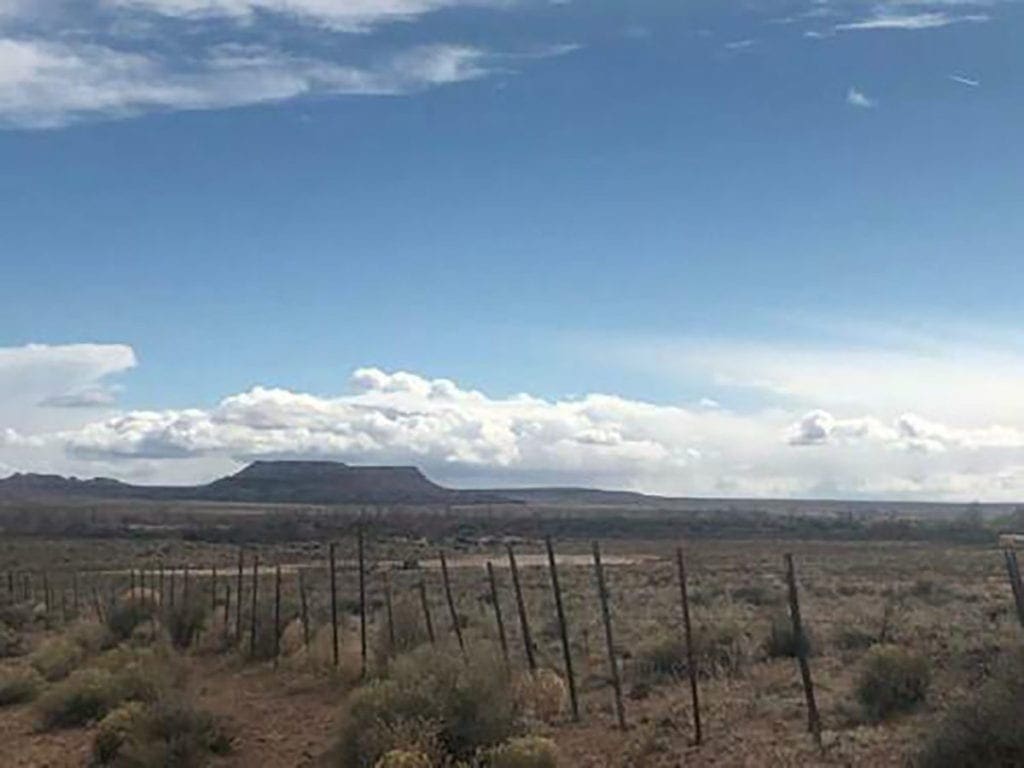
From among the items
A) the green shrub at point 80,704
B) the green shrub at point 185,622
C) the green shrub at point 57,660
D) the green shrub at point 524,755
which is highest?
the green shrub at point 185,622

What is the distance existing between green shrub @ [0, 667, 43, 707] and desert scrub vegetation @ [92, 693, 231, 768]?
23.0 ft

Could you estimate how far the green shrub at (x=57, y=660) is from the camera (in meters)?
27.9

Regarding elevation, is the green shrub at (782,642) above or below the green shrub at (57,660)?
below

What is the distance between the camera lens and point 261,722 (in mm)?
21297

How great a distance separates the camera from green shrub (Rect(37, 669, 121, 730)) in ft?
72.8

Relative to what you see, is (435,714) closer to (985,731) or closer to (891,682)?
(891,682)

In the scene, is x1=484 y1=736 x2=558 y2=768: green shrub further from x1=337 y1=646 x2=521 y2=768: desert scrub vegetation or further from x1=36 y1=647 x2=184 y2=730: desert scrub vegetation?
x1=36 y1=647 x2=184 y2=730: desert scrub vegetation

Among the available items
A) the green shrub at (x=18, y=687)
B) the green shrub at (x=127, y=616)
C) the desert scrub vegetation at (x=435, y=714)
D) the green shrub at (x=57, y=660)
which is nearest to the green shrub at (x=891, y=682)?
the desert scrub vegetation at (x=435, y=714)

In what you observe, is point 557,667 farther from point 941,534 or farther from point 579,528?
point 579,528

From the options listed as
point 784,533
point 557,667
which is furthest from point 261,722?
point 784,533

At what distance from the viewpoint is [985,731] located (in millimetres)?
12023

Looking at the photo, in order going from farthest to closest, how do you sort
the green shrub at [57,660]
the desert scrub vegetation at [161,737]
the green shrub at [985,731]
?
1. the green shrub at [57,660]
2. the desert scrub vegetation at [161,737]
3. the green shrub at [985,731]

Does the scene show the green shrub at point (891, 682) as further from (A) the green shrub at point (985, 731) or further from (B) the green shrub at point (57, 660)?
(B) the green shrub at point (57, 660)

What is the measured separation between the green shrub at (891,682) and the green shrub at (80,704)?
11.0 m
